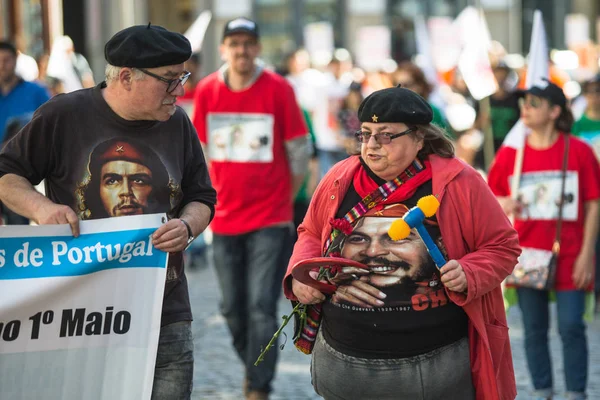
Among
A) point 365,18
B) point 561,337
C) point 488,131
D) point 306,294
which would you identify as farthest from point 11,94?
point 365,18

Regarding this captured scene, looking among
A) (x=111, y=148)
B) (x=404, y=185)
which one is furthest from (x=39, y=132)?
(x=404, y=185)

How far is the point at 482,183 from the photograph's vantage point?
4.32 meters

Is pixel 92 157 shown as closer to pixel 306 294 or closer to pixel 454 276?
pixel 306 294

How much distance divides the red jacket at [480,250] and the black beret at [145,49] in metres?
0.77

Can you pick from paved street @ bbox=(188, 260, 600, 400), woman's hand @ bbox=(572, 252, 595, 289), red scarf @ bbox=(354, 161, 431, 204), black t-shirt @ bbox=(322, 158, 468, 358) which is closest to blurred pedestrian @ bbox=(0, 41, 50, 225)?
paved street @ bbox=(188, 260, 600, 400)

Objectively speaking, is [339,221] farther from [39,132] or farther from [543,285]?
[543,285]

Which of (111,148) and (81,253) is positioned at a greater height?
(111,148)

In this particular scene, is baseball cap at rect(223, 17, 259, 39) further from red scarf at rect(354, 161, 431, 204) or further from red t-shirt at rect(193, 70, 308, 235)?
red scarf at rect(354, 161, 431, 204)

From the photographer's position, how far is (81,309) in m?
4.20

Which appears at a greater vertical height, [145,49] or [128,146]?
[145,49]

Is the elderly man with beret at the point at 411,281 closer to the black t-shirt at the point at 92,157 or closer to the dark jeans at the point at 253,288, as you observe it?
the black t-shirt at the point at 92,157

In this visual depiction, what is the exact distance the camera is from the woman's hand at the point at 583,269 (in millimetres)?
6477

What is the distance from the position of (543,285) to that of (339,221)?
2.60 meters

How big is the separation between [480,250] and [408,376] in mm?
519
